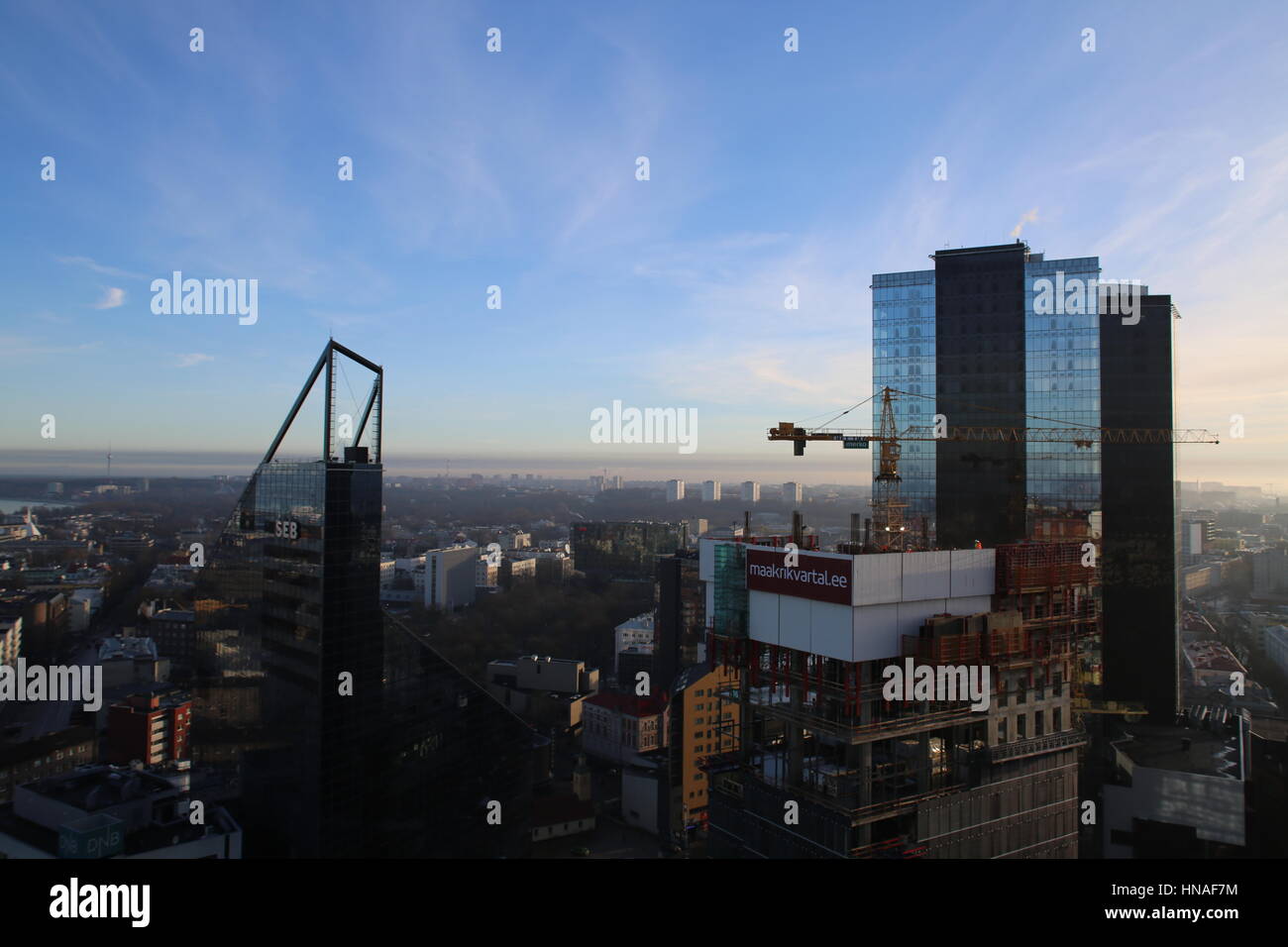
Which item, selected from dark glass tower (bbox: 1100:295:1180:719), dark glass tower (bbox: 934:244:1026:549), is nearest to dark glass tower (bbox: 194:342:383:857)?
dark glass tower (bbox: 934:244:1026:549)

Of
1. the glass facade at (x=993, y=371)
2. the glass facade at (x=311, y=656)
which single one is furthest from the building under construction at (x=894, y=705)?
the glass facade at (x=993, y=371)

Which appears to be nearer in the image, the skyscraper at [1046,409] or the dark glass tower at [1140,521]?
the dark glass tower at [1140,521]

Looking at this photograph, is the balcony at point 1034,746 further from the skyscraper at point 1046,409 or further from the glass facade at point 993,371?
the glass facade at point 993,371

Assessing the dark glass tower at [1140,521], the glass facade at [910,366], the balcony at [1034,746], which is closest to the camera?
the balcony at [1034,746]

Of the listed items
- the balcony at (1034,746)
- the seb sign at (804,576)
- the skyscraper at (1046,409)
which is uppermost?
the skyscraper at (1046,409)
